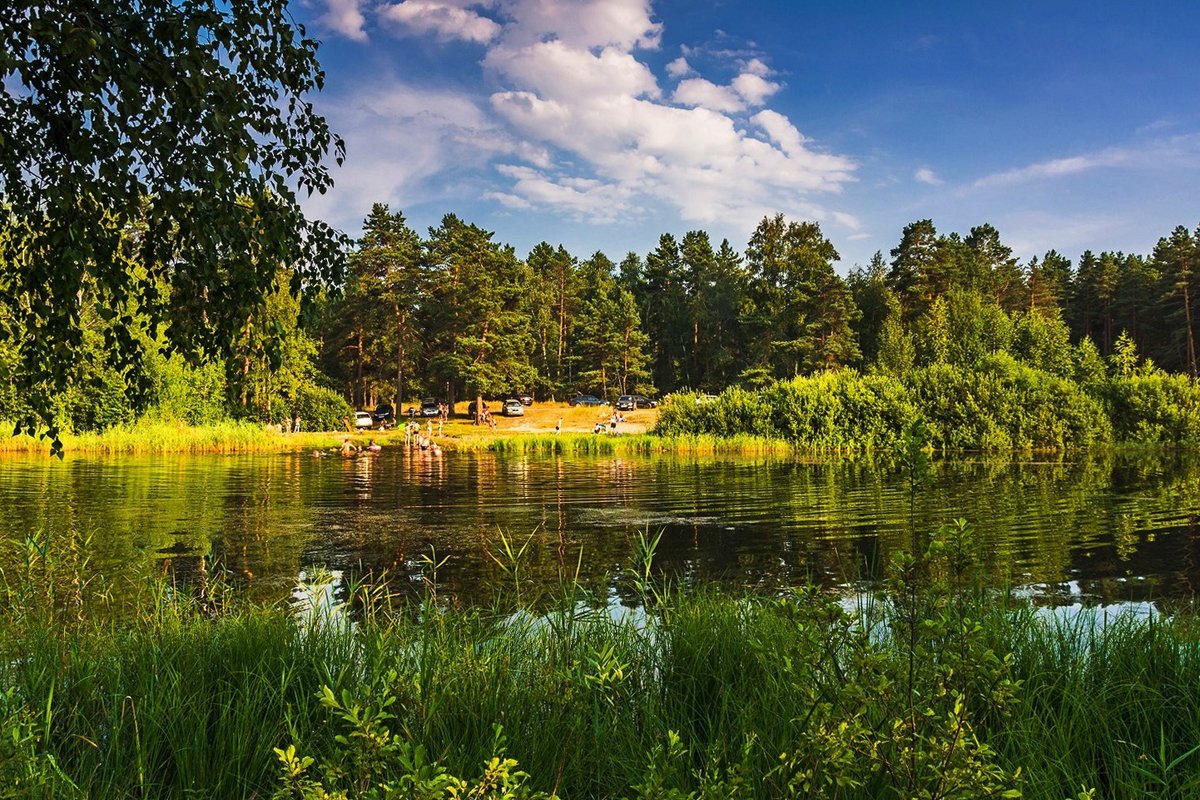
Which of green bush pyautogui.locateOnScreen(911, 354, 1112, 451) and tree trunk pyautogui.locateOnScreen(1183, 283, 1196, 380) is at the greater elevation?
tree trunk pyautogui.locateOnScreen(1183, 283, 1196, 380)

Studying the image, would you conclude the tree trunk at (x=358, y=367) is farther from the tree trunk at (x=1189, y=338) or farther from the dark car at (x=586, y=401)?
the tree trunk at (x=1189, y=338)

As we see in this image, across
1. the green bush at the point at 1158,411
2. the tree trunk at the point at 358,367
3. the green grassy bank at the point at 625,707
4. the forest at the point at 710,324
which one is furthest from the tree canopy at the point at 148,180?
the tree trunk at the point at 358,367

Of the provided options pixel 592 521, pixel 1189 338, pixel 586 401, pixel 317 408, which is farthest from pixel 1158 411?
pixel 317 408

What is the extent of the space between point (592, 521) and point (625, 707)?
13725mm

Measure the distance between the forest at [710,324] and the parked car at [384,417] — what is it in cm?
258

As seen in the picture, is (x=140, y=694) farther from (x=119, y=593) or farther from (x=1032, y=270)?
(x=1032, y=270)

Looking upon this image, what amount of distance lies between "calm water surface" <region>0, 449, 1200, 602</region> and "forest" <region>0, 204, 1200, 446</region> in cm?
2168

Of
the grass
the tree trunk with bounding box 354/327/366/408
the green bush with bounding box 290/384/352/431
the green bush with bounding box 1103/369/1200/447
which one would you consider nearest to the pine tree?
the tree trunk with bounding box 354/327/366/408

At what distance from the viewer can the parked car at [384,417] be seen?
69375 millimetres

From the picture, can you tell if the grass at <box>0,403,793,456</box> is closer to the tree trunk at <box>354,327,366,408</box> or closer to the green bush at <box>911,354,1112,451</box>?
the green bush at <box>911,354,1112,451</box>

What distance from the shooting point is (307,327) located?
6.53m

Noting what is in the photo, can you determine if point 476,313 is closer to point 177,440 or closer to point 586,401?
point 586,401

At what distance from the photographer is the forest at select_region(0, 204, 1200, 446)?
185 ft

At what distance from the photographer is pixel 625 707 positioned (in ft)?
14.8
